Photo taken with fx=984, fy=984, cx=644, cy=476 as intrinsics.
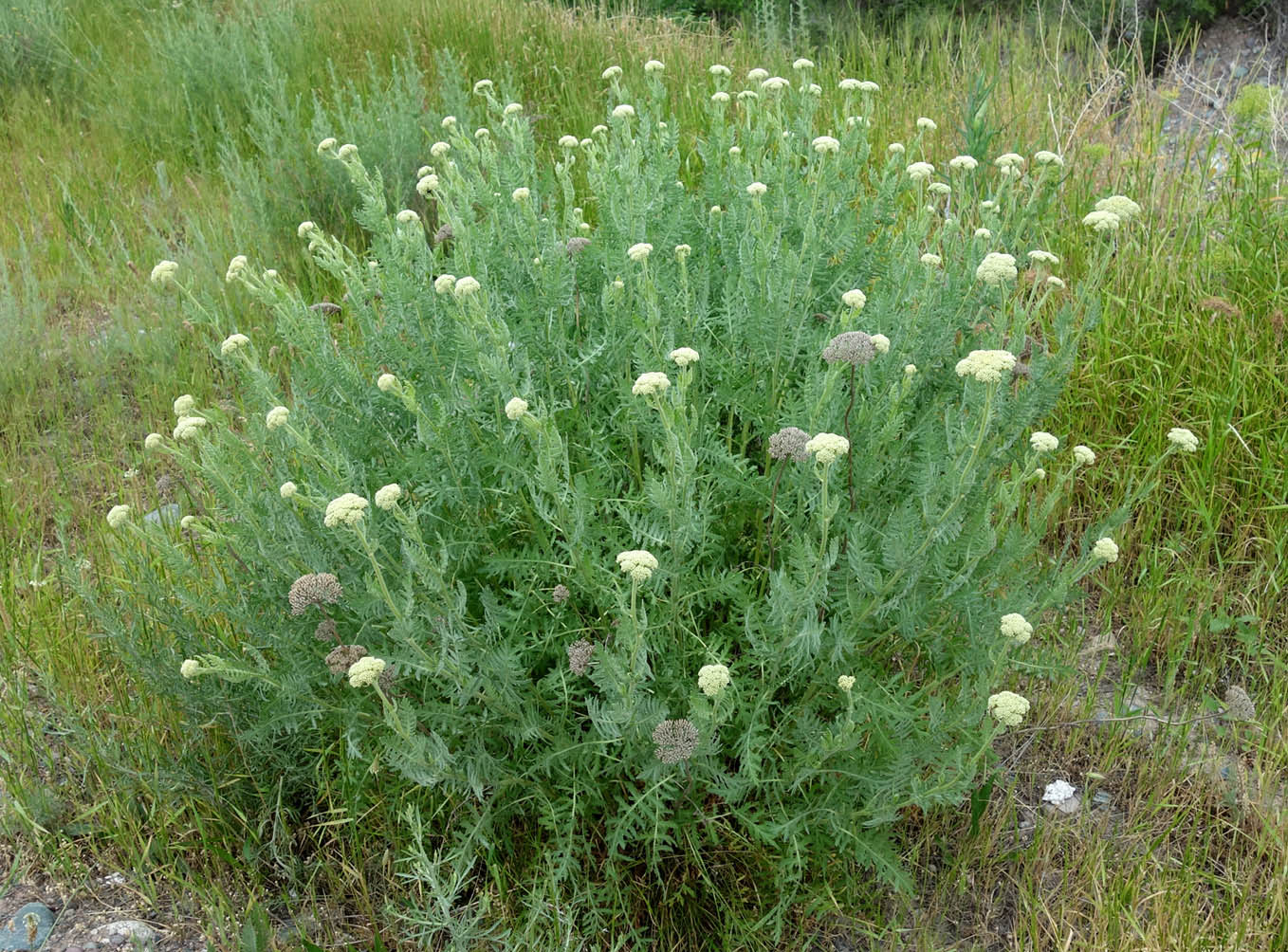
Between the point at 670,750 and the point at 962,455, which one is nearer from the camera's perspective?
the point at 670,750

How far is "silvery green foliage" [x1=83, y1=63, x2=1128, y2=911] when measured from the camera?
6.45 feet

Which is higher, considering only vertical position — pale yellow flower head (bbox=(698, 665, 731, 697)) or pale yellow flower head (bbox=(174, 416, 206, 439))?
pale yellow flower head (bbox=(174, 416, 206, 439))

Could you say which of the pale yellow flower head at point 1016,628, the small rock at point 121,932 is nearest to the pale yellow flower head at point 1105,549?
the pale yellow flower head at point 1016,628

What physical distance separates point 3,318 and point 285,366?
1322 millimetres

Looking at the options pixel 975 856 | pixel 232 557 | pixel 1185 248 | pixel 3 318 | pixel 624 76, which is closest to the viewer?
pixel 975 856

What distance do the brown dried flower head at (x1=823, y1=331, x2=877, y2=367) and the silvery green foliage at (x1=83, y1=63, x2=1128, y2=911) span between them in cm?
5

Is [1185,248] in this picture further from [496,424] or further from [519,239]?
[496,424]

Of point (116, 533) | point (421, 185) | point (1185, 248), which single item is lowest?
point (116, 533)

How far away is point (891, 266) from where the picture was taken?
8.66 ft

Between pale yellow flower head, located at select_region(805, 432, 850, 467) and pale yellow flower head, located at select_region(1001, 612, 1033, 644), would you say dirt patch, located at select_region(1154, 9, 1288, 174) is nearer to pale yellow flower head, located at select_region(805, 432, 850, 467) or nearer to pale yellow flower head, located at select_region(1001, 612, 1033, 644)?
pale yellow flower head, located at select_region(1001, 612, 1033, 644)

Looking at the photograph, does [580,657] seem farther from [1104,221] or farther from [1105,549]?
[1104,221]

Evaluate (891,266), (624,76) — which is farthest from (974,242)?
(624,76)

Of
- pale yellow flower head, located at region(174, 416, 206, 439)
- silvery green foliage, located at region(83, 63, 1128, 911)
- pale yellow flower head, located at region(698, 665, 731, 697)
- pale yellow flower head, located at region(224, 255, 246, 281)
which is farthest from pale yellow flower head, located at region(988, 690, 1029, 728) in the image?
pale yellow flower head, located at region(224, 255, 246, 281)

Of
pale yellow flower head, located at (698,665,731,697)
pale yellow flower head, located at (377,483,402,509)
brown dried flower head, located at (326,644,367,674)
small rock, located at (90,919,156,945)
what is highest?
pale yellow flower head, located at (377,483,402,509)
